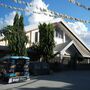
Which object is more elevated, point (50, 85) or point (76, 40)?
point (76, 40)

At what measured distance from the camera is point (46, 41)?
37031mm

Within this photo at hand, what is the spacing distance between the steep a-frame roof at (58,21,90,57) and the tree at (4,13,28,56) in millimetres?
12263

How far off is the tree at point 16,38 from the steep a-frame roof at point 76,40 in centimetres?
1226

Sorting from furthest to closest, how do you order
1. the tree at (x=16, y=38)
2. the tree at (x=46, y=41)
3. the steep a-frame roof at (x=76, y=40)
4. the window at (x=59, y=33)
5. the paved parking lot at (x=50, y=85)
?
the steep a-frame roof at (x=76, y=40) < the window at (x=59, y=33) < the tree at (x=46, y=41) < the tree at (x=16, y=38) < the paved parking lot at (x=50, y=85)

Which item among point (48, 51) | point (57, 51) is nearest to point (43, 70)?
point (48, 51)

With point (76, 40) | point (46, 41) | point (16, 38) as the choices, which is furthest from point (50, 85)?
point (76, 40)

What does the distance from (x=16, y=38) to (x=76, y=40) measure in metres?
16.7

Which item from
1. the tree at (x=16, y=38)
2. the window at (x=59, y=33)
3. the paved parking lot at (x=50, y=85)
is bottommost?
the paved parking lot at (x=50, y=85)

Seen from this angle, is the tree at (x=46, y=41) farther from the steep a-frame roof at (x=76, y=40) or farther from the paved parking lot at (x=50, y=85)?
the paved parking lot at (x=50, y=85)

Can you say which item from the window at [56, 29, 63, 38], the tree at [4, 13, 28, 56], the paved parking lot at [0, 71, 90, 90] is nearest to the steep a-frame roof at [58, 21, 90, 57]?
the window at [56, 29, 63, 38]

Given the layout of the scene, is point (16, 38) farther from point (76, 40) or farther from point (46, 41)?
point (76, 40)

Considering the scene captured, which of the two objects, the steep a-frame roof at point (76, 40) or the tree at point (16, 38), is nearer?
the tree at point (16, 38)

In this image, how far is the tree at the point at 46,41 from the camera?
36750 mm

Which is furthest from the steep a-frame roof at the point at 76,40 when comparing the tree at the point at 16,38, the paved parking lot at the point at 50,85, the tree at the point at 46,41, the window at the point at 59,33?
the paved parking lot at the point at 50,85
